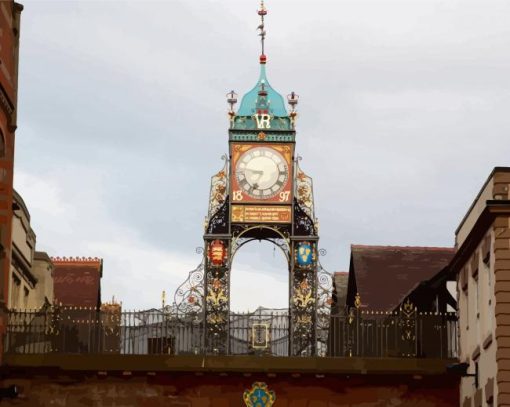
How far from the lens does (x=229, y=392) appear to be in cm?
3891

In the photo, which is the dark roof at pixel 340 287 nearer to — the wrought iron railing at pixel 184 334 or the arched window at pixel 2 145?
the wrought iron railing at pixel 184 334

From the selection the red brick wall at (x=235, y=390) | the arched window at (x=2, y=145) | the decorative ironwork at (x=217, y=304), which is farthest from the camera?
the decorative ironwork at (x=217, y=304)

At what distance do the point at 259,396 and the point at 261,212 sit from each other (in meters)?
13.3

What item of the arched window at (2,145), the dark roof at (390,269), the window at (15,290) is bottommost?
the window at (15,290)

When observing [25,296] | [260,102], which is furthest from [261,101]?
[25,296]

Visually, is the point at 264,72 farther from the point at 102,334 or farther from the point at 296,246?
the point at 102,334

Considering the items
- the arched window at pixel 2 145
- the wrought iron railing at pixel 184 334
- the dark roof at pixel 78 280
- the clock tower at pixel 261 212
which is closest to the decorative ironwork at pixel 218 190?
the clock tower at pixel 261 212

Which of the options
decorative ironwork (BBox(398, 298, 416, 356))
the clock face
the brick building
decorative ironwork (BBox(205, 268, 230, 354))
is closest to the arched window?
decorative ironwork (BBox(398, 298, 416, 356))

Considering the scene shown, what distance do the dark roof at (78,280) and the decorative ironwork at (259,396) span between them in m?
18.2

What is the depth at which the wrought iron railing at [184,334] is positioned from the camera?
39.2 meters

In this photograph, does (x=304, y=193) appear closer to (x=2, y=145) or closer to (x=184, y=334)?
(x=184, y=334)

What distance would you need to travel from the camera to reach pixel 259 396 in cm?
3881

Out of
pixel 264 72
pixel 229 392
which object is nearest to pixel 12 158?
pixel 229 392

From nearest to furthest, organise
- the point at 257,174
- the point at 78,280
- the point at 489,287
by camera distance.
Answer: the point at 489,287 → the point at 257,174 → the point at 78,280
